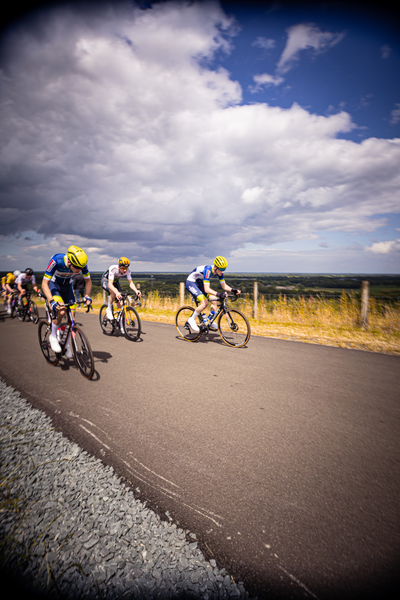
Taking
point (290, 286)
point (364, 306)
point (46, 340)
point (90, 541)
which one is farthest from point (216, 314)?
point (290, 286)

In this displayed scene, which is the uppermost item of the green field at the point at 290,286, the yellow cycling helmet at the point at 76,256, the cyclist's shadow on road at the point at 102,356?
the yellow cycling helmet at the point at 76,256

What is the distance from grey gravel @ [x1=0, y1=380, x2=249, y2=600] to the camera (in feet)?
4.94

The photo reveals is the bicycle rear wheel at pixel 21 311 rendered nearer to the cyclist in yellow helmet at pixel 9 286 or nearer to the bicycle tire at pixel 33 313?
the bicycle tire at pixel 33 313

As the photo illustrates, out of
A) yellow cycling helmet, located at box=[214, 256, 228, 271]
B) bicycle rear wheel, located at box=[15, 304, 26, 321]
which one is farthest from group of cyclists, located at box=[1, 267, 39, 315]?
yellow cycling helmet, located at box=[214, 256, 228, 271]

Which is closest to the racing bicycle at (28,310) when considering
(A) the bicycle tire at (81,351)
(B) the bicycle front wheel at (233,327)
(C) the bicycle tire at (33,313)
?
(C) the bicycle tire at (33,313)

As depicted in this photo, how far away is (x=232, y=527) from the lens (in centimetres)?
190

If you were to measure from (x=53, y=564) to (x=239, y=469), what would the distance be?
5.10ft

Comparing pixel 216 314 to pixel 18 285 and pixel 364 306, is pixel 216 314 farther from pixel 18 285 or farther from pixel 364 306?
pixel 18 285

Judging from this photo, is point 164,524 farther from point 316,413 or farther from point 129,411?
point 316,413

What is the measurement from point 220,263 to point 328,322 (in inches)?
216

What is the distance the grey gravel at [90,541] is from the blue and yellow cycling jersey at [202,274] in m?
5.46

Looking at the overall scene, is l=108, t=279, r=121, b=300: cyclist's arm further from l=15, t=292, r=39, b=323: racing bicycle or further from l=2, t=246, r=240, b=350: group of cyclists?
l=15, t=292, r=39, b=323: racing bicycle

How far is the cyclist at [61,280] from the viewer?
4914mm

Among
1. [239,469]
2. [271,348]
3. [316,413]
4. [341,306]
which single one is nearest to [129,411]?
[239,469]
